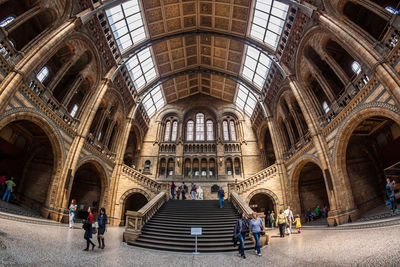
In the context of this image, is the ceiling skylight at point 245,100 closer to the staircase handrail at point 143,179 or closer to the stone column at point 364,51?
the stone column at point 364,51

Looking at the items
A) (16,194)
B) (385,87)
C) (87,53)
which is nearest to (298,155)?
(385,87)


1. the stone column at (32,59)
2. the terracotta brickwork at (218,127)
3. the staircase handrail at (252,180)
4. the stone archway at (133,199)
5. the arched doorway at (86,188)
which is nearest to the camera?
the stone column at (32,59)

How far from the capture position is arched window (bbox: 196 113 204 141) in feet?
86.1

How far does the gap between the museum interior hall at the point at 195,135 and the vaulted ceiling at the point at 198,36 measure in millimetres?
138

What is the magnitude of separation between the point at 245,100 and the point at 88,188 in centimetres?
2084

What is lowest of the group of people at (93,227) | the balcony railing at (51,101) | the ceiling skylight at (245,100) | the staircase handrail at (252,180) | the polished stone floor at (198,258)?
the polished stone floor at (198,258)

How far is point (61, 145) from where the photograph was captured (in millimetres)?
12320

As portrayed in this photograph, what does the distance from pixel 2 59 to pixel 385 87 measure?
1685cm

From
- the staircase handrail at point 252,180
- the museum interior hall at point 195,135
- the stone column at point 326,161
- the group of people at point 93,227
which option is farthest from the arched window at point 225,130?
the group of people at point 93,227

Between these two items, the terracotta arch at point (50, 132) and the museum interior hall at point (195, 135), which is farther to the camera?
the terracotta arch at point (50, 132)

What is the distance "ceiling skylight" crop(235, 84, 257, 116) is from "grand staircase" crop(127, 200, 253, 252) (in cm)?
1514

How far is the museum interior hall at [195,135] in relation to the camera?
27.0 ft

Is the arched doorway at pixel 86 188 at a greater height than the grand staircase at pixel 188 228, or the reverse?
the arched doorway at pixel 86 188

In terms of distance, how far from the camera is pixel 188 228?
371 inches
